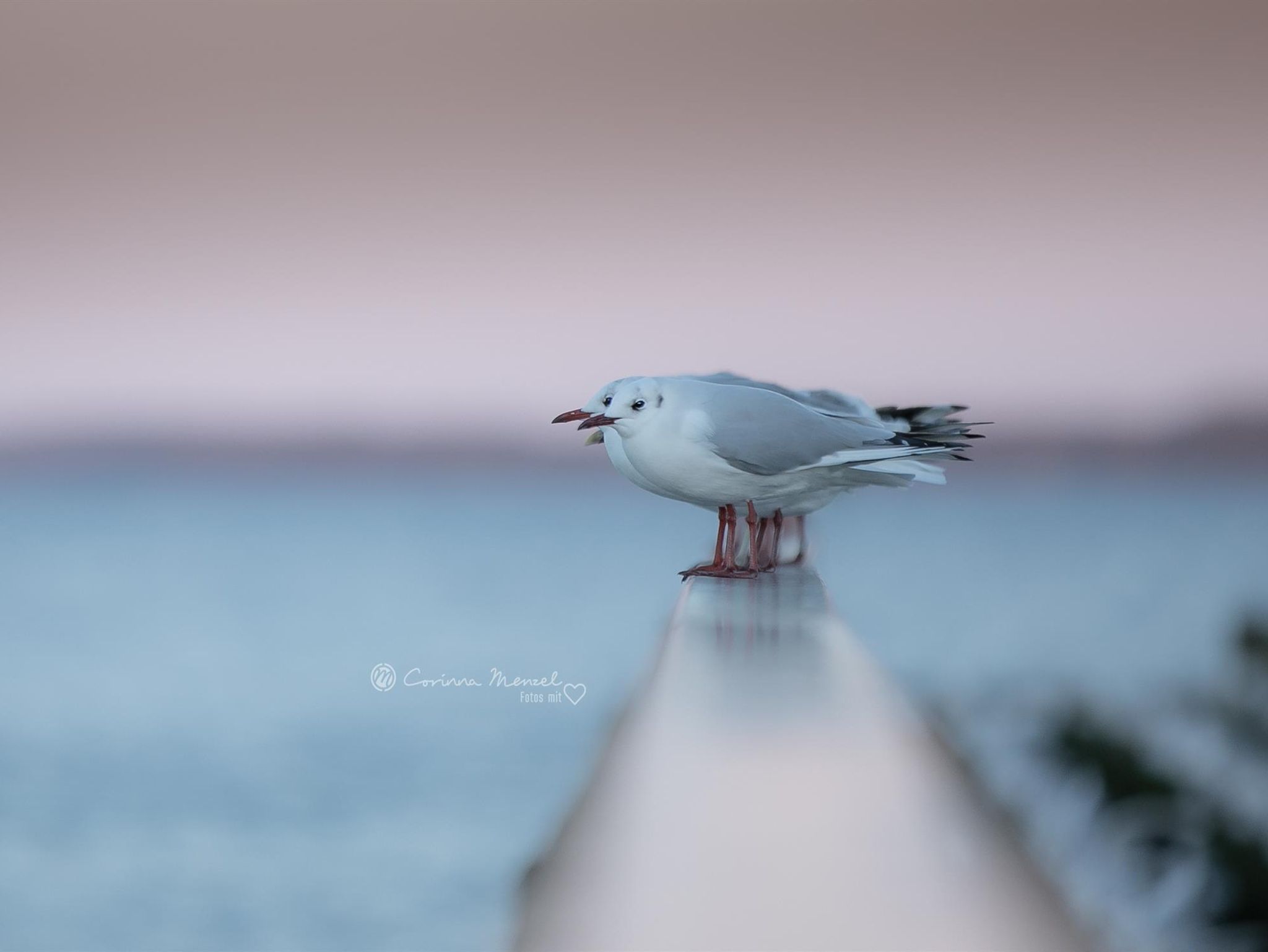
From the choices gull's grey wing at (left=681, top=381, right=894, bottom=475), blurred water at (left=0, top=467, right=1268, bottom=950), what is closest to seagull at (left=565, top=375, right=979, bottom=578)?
gull's grey wing at (left=681, top=381, right=894, bottom=475)

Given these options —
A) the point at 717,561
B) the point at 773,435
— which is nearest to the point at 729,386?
the point at 773,435

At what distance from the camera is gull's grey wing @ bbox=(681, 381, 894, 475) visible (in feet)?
4.14

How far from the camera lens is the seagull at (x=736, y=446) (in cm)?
126

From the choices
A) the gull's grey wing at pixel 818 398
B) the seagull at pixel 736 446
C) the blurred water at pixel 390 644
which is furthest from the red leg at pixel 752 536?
the blurred water at pixel 390 644

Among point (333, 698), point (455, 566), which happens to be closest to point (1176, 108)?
point (455, 566)

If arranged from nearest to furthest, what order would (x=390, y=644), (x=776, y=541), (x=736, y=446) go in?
1. (x=736, y=446)
2. (x=776, y=541)
3. (x=390, y=644)

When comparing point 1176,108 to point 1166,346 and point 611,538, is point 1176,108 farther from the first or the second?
point 611,538

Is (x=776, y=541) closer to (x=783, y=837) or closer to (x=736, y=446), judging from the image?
(x=736, y=446)

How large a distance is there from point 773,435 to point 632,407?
0.17m

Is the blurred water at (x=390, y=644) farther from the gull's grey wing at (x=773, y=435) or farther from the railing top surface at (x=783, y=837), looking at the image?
the railing top surface at (x=783, y=837)

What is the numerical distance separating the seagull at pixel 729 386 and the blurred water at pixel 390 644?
1.03 ft

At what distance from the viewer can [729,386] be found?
52.8 inches

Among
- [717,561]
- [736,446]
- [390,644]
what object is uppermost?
[736,446]

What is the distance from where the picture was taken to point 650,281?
6.00 ft
